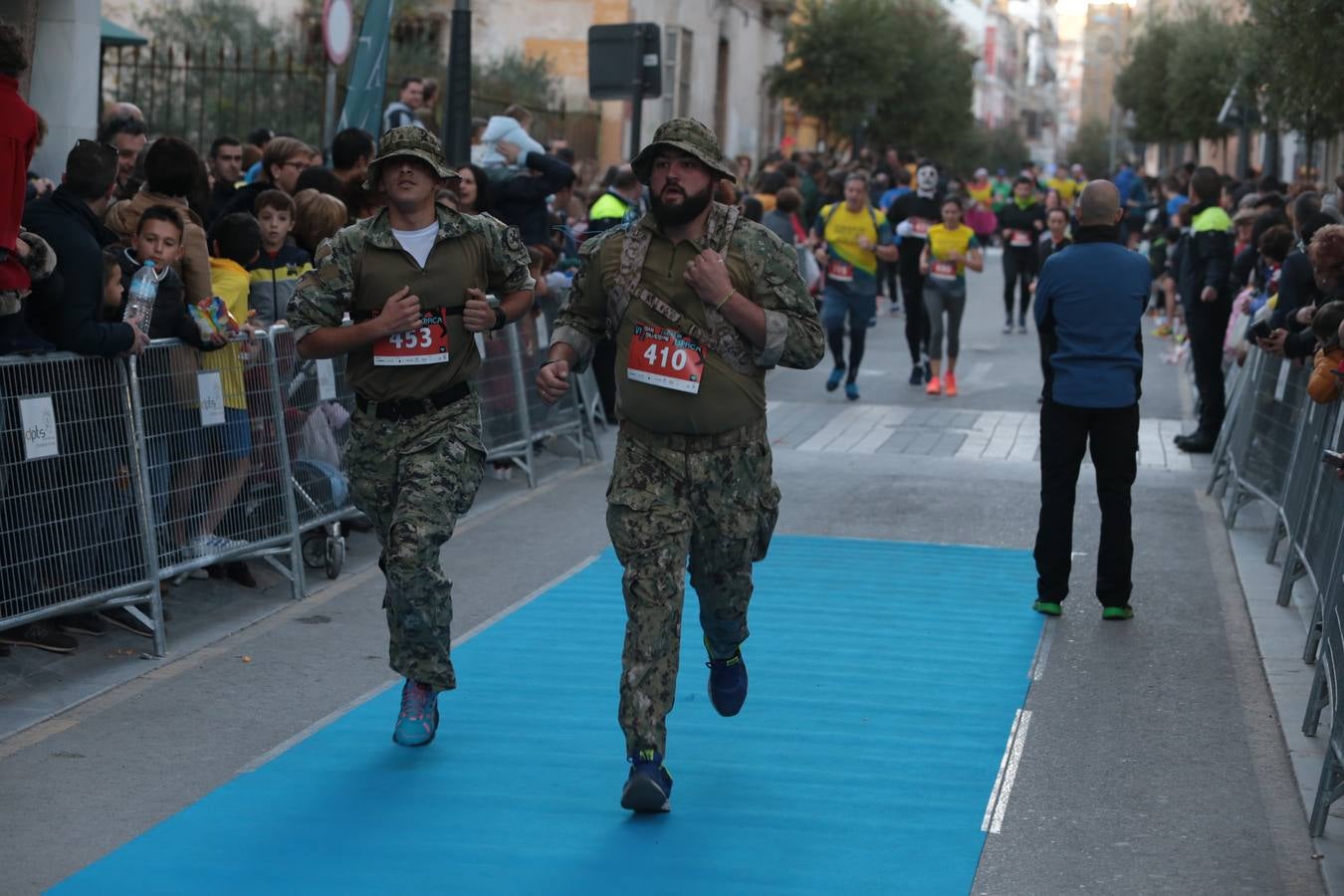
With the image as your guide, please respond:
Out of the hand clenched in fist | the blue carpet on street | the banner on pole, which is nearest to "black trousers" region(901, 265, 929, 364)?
the banner on pole

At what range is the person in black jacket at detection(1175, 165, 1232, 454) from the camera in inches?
563

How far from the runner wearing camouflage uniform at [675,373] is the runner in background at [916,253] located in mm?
12486

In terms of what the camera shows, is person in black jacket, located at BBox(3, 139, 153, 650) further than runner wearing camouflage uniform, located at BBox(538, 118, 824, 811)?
Yes

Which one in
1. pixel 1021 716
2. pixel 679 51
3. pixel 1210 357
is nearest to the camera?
pixel 1021 716

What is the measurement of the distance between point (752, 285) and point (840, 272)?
38.5 feet

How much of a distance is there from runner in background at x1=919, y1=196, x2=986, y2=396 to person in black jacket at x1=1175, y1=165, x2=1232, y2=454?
2.85 metres

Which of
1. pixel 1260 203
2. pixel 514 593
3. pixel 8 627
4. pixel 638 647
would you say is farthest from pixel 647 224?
pixel 1260 203

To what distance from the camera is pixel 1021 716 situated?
6980mm

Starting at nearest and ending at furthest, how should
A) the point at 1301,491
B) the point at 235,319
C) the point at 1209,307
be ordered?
the point at 235,319 → the point at 1301,491 → the point at 1209,307

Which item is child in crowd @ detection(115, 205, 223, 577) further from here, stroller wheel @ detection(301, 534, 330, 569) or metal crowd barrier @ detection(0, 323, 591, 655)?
stroller wheel @ detection(301, 534, 330, 569)

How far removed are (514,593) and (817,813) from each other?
356 cm

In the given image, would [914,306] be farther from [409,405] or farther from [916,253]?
[409,405]

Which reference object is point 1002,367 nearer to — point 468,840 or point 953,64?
point 468,840

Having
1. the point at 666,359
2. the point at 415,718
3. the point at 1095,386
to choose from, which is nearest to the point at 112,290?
the point at 415,718
